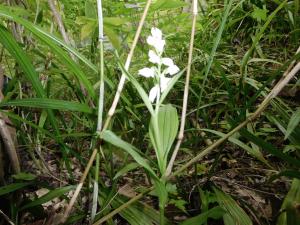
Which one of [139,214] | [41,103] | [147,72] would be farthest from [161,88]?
[139,214]

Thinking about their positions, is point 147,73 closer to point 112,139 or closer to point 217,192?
point 112,139

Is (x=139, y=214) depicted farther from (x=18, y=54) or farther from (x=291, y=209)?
(x=18, y=54)

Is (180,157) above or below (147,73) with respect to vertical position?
below

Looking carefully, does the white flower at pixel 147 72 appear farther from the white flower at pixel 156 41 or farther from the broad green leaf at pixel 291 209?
the broad green leaf at pixel 291 209

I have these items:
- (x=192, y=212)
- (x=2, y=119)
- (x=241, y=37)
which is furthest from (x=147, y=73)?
(x=241, y=37)

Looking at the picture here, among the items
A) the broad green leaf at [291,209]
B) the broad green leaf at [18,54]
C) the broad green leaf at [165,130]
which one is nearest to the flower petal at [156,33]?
the broad green leaf at [165,130]

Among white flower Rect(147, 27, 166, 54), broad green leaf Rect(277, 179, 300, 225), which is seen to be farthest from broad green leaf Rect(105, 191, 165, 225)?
white flower Rect(147, 27, 166, 54)
